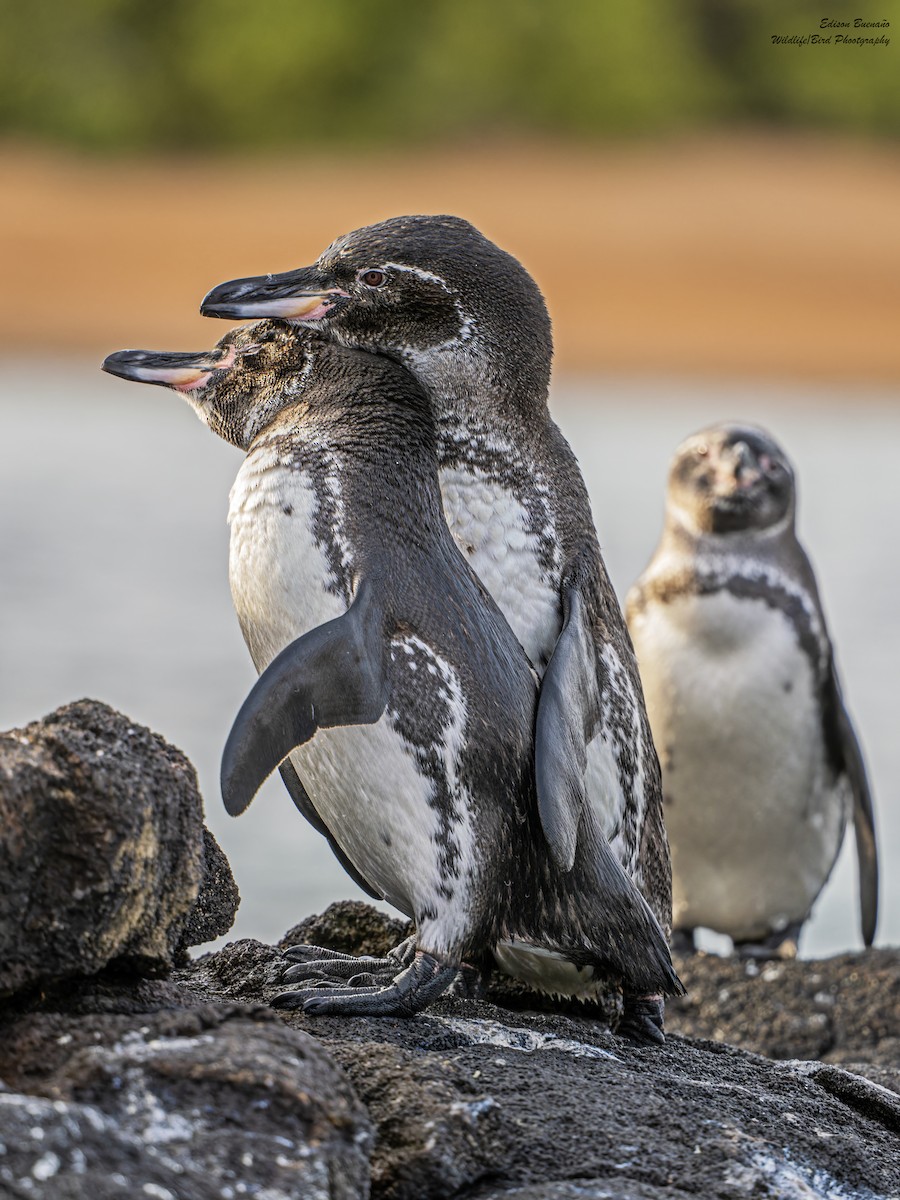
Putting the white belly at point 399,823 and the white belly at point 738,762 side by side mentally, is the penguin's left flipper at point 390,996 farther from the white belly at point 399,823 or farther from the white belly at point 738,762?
the white belly at point 738,762

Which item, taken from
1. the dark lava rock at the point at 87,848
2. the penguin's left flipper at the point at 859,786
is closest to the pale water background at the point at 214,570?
the penguin's left flipper at the point at 859,786

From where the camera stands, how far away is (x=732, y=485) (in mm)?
4035

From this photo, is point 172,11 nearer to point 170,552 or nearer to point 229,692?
point 170,552

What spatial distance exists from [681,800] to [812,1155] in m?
2.39

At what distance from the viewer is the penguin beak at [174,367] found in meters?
2.25

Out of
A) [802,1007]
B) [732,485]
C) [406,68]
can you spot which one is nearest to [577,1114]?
[802,1007]

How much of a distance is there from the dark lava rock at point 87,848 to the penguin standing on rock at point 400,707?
9.0 inches

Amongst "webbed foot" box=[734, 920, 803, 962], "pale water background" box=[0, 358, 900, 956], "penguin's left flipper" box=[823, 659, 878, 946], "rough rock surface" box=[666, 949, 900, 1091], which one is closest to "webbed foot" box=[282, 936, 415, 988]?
"rough rock surface" box=[666, 949, 900, 1091]

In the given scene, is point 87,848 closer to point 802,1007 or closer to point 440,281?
point 440,281

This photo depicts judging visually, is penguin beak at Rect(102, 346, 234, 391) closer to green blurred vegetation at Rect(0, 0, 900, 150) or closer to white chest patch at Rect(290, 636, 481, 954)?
white chest patch at Rect(290, 636, 481, 954)

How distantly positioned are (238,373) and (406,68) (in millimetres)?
18177

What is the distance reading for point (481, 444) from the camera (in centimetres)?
218

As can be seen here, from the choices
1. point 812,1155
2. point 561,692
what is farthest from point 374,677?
point 812,1155

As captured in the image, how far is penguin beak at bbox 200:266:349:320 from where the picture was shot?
2129mm
